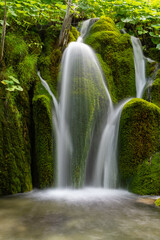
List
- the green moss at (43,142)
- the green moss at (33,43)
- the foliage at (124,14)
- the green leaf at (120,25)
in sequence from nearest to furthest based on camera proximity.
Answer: the green moss at (43,142) → the green moss at (33,43) → the foliage at (124,14) → the green leaf at (120,25)

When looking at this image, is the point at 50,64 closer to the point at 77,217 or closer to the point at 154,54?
the point at 154,54

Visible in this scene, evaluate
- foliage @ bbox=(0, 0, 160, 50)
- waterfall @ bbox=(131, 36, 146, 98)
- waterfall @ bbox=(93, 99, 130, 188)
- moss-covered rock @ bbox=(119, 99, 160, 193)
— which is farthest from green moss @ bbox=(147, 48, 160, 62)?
waterfall @ bbox=(93, 99, 130, 188)

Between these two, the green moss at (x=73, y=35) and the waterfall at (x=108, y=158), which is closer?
the waterfall at (x=108, y=158)

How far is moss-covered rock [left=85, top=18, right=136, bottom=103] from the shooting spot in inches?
238

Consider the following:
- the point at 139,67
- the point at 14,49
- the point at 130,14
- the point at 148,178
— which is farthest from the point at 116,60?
the point at 148,178

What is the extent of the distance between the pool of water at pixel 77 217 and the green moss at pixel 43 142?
46 centimetres

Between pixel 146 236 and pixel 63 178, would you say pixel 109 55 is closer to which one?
pixel 63 178

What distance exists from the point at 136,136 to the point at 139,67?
2.91 metres

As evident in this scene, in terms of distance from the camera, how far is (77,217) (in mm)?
2734

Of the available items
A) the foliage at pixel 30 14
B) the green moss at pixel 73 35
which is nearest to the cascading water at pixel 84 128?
the green moss at pixel 73 35

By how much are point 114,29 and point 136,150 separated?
476 centimetres

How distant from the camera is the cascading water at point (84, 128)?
14.9 ft

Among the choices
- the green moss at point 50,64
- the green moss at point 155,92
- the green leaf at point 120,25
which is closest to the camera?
the green moss at point 50,64

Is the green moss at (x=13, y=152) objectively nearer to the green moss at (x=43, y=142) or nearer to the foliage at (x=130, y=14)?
the green moss at (x=43, y=142)
